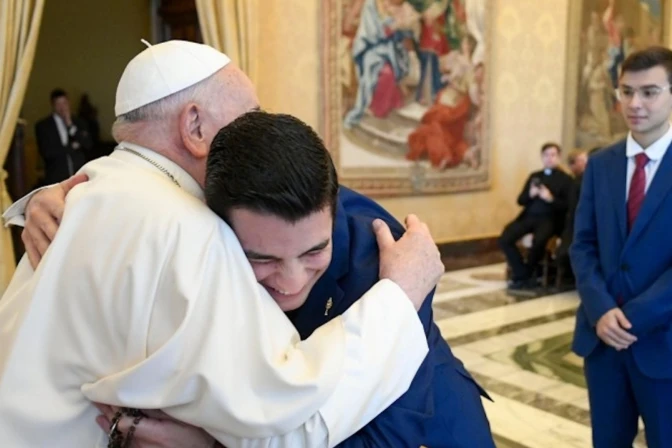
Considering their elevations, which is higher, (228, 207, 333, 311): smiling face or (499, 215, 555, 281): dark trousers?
(228, 207, 333, 311): smiling face

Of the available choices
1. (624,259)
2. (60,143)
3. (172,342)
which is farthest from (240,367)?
(60,143)

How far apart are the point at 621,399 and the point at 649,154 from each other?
1030 mm

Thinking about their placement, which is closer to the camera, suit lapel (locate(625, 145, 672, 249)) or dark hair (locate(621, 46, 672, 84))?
suit lapel (locate(625, 145, 672, 249))

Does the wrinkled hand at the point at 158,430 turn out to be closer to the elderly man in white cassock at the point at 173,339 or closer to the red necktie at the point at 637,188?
the elderly man in white cassock at the point at 173,339

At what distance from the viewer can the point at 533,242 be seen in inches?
321

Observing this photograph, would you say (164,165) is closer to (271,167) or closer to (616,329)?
(271,167)

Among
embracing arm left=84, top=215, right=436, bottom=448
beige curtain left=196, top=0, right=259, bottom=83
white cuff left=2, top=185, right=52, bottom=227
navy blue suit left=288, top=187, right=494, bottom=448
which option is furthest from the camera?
beige curtain left=196, top=0, right=259, bottom=83

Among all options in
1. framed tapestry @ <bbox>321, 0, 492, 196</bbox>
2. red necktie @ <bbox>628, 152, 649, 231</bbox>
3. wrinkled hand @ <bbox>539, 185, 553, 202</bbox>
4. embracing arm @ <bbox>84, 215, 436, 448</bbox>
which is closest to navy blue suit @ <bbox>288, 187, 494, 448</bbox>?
embracing arm @ <bbox>84, 215, 436, 448</bbox>

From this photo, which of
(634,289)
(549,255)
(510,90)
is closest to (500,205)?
(510,90)

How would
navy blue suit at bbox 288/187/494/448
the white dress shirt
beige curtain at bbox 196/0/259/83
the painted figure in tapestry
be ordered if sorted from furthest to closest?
the painted figure in tapestry → beige curtain at bbox 196/0/259/83 → the white dress shirt → navy blue suit at bbox 288/187/494/448

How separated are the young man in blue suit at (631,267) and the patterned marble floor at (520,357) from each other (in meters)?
1.05

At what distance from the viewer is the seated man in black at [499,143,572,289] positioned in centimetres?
814

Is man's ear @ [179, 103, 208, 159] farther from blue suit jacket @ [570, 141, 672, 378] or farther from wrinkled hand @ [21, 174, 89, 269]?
blue suit jacket @ [570, 141, 672, 378]

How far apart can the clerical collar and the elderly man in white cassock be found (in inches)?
1.1
